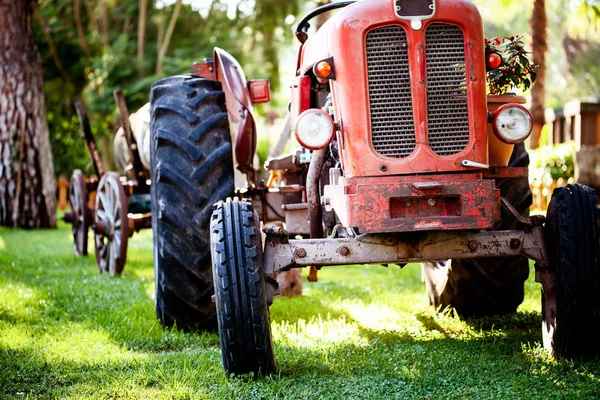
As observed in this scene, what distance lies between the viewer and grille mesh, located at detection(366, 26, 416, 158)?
411cm

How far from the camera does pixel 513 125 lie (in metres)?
4.19

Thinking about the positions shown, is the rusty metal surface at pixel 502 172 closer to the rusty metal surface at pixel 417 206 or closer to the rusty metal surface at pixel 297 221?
the rusty metal surface at pixel 417 206

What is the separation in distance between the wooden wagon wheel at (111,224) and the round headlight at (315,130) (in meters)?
4.12

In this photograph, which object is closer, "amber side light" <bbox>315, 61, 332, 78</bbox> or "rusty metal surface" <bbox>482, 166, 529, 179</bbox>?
"amber side light" <bbox>315, 61, 332, 78</bbox>

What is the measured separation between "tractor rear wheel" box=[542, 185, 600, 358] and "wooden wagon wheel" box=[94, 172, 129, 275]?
15.4ft

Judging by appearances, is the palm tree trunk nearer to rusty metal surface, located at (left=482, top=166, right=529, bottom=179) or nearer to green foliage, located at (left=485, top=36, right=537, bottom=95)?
green foliage, located at (left=485, top=36, right=537, bottom=95)

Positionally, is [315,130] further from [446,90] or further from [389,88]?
[446,90]

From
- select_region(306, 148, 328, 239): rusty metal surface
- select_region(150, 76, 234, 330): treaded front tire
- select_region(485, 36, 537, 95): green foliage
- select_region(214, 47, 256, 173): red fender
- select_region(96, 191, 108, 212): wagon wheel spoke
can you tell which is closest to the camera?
select_region(306, 148, 328, 239): rusty metal surface

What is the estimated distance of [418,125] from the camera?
13.4ft

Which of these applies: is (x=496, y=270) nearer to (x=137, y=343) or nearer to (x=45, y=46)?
(x=137, y=343)

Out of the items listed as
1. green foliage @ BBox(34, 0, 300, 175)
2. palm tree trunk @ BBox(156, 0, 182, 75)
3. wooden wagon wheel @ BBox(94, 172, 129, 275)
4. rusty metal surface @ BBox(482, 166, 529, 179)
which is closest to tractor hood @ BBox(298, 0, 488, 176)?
rusty metal surface @ BBox(482, 166, 529, 179)

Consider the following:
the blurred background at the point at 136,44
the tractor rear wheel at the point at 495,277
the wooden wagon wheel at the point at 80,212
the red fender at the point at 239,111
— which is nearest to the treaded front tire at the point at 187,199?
the red fender at the point at 239,111

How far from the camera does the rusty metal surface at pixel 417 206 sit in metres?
3.93

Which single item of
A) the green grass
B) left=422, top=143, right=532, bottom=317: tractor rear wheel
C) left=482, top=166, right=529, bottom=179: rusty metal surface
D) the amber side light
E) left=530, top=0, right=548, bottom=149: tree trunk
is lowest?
the green grass
